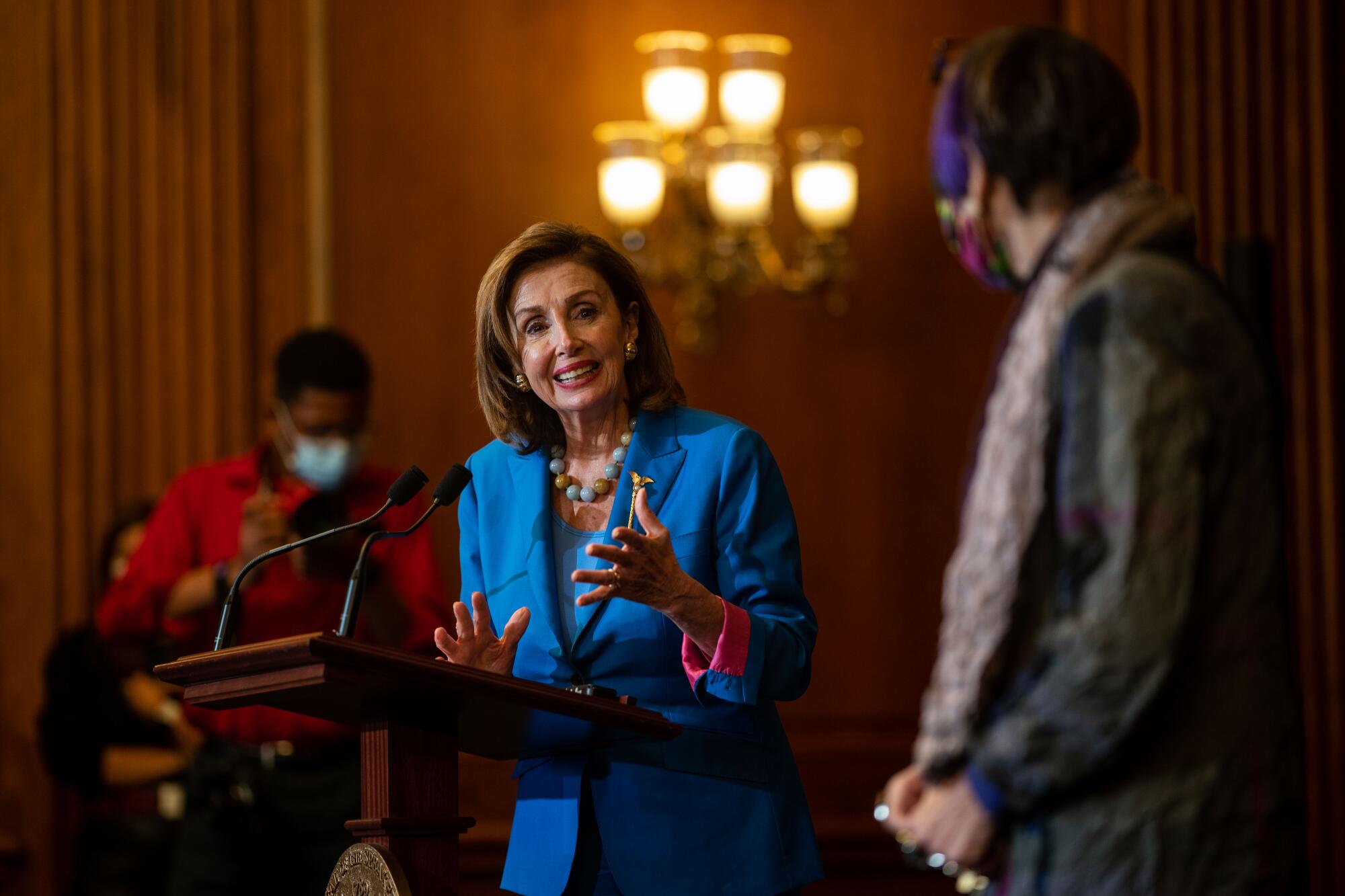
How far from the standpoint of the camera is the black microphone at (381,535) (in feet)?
6.86

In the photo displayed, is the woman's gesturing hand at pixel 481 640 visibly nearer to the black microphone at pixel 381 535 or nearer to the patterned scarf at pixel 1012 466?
the black microphone at pixel 381 535

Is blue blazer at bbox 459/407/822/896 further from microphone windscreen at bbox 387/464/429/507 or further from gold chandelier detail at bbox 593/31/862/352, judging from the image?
gold chandelier detail at bbox 593/31/862/352

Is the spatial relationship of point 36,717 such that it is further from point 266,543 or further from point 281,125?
point 281,125

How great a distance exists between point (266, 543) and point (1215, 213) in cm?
319

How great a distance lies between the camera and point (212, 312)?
4945mm

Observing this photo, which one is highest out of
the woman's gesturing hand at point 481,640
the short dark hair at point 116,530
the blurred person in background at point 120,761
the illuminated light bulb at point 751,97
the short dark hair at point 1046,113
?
the illuminated light bulb at point 751,97

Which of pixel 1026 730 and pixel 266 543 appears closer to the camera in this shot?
pixel 1026 730

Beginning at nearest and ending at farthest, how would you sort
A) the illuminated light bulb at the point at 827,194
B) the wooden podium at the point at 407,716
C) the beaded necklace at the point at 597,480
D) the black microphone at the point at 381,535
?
the wooden podium at the point at 407,716
the black microphone at the point at 381,535
the beaded necklace at the point at 597,480
the illuminated light bulb at the point at 827,194

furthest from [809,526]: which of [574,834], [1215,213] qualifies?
[574,834]

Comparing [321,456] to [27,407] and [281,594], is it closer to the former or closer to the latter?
[281,594]

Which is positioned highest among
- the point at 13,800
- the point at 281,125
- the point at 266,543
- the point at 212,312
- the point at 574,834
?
the point at 281,125

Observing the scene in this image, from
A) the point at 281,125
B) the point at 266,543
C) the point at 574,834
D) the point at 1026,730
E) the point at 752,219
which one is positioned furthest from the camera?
the point at 281,125

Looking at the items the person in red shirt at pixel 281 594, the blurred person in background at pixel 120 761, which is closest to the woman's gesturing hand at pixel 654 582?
the person in red shirt at pixel 281 594

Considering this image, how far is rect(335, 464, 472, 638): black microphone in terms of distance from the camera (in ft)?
6.86
